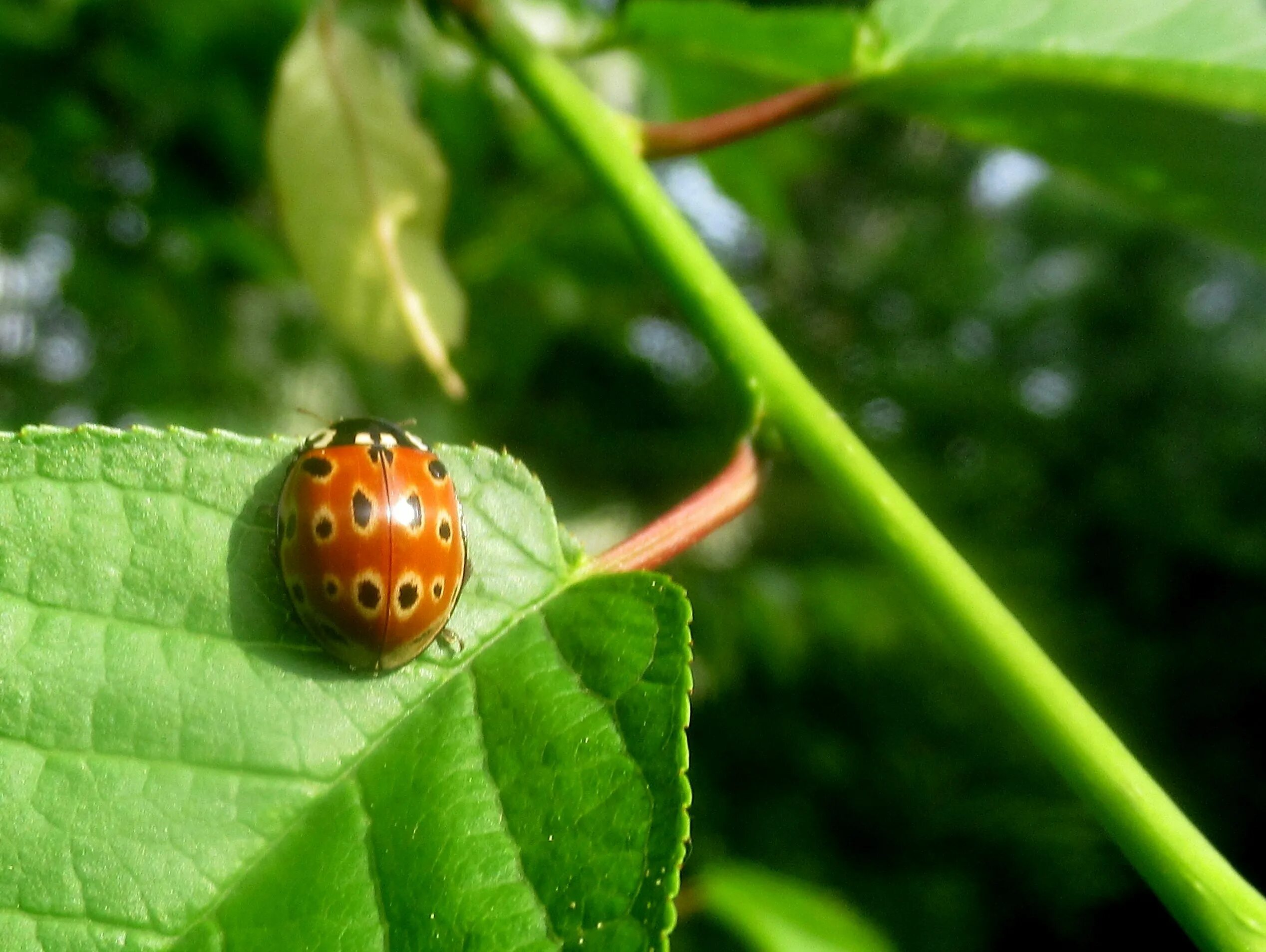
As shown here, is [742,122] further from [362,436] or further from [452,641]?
[452,641]

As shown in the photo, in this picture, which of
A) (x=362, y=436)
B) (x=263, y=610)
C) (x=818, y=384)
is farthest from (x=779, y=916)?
(x=818, y=384)

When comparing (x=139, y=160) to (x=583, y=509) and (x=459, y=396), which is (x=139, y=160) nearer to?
(x=459, y=396)

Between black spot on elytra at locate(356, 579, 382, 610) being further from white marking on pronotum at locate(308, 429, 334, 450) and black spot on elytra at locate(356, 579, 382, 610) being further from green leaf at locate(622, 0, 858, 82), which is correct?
green leaf at locate(622, 0, 858, 82)

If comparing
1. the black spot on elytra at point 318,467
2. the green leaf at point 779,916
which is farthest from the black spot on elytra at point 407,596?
the green leaf at point 779,916

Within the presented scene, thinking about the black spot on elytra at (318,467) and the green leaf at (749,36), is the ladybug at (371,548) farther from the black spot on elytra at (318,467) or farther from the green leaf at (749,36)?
the green leaf at (749,36)

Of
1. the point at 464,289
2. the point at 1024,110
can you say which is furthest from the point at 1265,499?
the point at 1024,110

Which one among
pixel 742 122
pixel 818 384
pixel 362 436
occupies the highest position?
pixel 742 122
